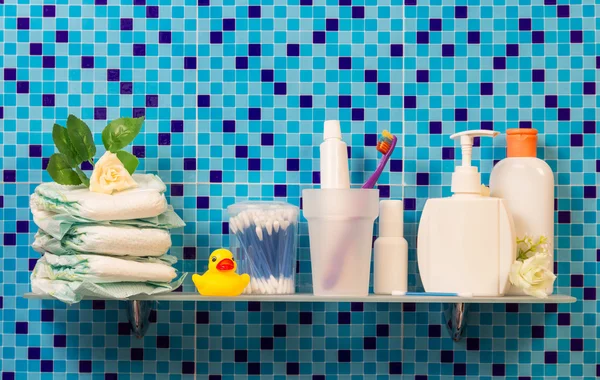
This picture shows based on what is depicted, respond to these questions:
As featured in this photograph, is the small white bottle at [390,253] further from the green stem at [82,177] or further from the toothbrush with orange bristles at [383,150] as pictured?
the green stem at [82,177]

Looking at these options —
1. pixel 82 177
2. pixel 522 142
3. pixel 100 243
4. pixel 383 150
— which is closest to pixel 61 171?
pixel 82 177

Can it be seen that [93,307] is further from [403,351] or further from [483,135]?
[483,135]

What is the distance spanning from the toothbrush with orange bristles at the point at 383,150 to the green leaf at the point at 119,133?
380 mm

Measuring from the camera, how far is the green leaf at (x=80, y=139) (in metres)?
1.10

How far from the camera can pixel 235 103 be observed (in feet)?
3.98

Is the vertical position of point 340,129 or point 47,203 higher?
point 340,129

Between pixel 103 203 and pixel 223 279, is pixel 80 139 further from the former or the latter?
pixel 223 279

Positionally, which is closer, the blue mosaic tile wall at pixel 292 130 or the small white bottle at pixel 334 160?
the small white bottle at pixel 334 160

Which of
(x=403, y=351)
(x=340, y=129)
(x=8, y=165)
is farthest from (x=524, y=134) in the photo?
(x=8, y=165)

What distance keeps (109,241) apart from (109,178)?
103mm

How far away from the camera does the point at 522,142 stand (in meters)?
1.13

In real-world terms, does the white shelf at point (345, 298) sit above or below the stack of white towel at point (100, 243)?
below

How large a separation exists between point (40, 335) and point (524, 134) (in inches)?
34.5

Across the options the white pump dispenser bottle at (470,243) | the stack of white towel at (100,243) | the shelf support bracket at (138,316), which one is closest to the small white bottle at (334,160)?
the white pump dispenser bottle at (470,243)
